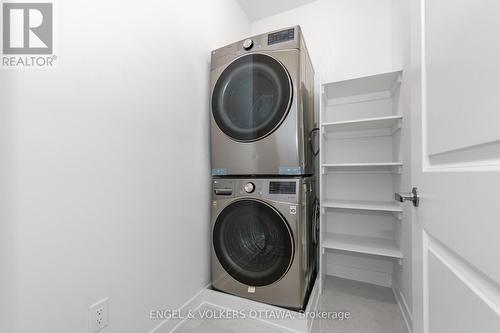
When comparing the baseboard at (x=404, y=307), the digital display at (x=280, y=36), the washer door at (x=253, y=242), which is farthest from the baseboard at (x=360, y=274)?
the digital display at (x=280, y=36)

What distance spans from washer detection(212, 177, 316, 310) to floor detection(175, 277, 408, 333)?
0.51 ft

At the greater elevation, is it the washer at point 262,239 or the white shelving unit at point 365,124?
the white shelving unit at point 365,124

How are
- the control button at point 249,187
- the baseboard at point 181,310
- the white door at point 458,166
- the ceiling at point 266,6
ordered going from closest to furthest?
1. the white door at point 458,166
2. the baseboard at point 181,310
3. the control button at point 249,187
4. the ceiling at point 266,6

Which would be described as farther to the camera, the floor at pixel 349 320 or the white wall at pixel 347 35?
the white wall at pixel 347 35

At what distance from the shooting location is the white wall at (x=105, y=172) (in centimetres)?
71

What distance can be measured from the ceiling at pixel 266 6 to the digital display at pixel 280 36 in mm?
1073

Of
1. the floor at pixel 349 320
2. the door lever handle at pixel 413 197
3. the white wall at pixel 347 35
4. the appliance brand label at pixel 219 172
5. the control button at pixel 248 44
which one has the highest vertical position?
the white wall at pixel 347 35

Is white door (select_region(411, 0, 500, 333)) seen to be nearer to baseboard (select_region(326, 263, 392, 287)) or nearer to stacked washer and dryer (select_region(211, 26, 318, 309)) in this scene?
stacked washer and dryer (select_region(211, 26, 318, 309))

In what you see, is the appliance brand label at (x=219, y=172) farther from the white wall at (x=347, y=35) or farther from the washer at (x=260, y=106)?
the white wall at (x=347, y=35)

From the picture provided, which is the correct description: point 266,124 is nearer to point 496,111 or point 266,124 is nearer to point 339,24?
point 496,111

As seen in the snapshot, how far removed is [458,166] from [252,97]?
1.20 m

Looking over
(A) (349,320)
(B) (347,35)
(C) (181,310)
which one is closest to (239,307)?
(C) (181,310)

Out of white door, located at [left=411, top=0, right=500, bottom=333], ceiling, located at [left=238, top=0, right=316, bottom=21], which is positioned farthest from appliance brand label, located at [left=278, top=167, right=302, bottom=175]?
ceiling, located at [left=238, top=0, right=316, bottom=21]

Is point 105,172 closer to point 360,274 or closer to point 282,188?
point 282,188
